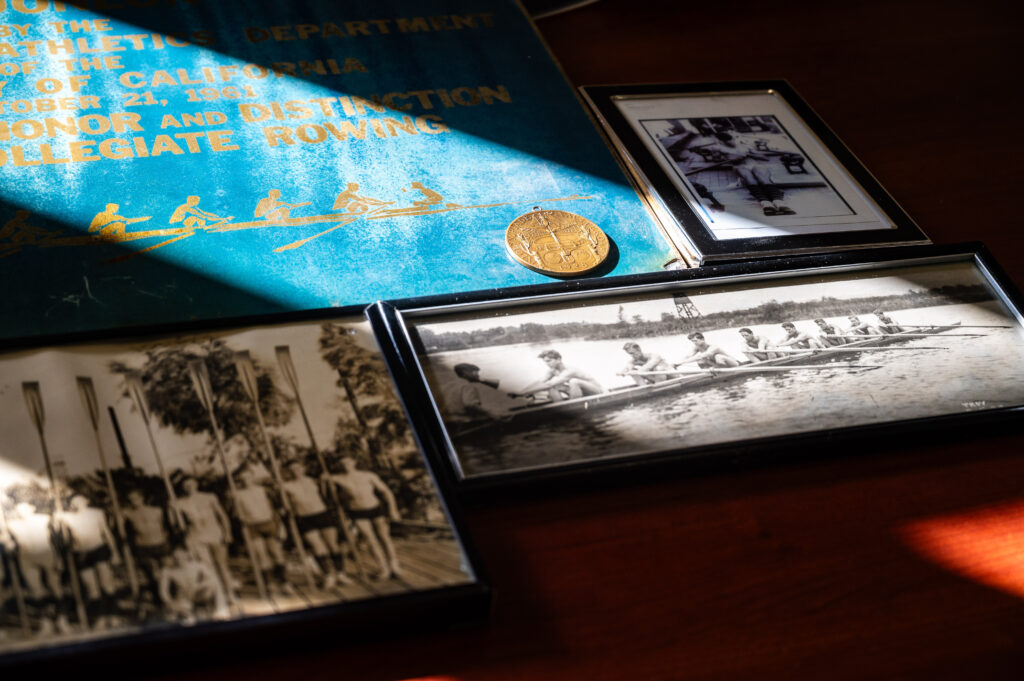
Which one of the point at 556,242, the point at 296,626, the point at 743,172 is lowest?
the point at 296,626

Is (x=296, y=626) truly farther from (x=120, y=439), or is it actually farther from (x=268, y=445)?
(x=120, y=439)

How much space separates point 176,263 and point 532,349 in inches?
36.1

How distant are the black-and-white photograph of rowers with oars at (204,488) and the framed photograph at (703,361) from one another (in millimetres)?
164

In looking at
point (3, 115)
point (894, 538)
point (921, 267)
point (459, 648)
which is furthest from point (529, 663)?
point (3, 115)

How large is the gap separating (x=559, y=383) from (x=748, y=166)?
1.17 meters

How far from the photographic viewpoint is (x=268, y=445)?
180 cm

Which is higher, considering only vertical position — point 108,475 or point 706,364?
point 108,475

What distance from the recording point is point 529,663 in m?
1.65

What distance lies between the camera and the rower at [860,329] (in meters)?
2.30

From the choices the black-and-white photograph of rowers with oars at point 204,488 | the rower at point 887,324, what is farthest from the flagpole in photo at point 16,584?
the rower at point 887,324

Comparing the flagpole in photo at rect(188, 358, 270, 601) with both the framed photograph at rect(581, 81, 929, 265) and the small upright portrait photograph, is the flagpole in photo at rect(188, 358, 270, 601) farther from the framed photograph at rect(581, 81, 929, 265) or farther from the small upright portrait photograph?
the small upright portrait photograph

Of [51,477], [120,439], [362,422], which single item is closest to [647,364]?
[362,422]

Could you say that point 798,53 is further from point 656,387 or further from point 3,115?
point 3,115

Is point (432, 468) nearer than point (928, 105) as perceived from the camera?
Yes
